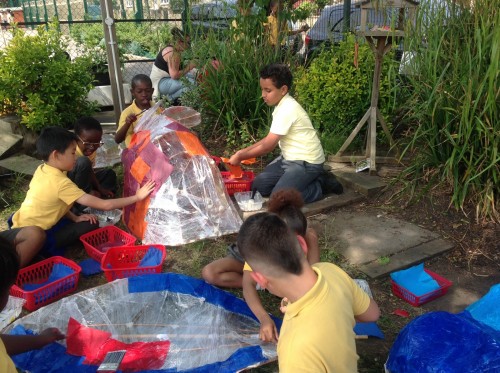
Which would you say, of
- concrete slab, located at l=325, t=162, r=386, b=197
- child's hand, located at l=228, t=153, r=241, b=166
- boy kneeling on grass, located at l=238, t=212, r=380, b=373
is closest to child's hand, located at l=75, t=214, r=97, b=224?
child's hand, located at l=228, t=153, r=241, b=166

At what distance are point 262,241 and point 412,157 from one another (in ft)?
9.68

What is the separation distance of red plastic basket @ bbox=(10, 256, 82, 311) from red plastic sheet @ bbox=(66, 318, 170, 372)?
39 centimetres

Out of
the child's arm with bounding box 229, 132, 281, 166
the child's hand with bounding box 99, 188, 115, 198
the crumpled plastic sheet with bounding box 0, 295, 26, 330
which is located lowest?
the crumpled plastic sheet with bounding box 0, 295, 26, 330

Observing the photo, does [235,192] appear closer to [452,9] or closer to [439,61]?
[439,61]

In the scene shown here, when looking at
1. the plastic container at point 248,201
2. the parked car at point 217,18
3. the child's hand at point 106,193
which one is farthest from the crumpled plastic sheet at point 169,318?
the parked car at point 217,18

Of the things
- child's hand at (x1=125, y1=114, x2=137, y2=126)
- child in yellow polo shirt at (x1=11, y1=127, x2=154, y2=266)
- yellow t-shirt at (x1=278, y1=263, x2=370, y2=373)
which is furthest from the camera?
child's hand at (x1=125, y1=114, x2=137, y2=126)

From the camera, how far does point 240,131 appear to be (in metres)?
5.17

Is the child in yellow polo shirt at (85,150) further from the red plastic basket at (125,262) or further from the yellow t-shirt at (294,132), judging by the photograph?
the yellow t-shirt at (294,132)

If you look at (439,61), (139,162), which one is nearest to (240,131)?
(139,162)

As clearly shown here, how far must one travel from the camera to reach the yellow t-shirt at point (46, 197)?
3.11 m

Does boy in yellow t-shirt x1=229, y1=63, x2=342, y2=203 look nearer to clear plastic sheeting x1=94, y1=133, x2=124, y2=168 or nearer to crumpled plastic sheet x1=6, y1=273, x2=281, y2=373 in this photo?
crumpled plastic sheet x1=6, y1=273, x2=281, y2=373

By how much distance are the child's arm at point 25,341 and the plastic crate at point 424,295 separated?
194 centimetres

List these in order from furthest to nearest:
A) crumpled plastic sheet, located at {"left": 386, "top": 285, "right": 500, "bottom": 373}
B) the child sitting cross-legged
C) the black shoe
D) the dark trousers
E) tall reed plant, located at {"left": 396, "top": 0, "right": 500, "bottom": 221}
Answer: the black shoe < the dark trousers < tall reed plant, located at {"left": 396, "top": 0, "right": 500, "bottom": 221} < the child sitting cross-legged < crumpled plastic sheet, located at {"left": 386, "top": 285, "right": 500, "bottom": 373}

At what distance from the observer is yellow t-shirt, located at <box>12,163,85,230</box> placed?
10.2ft
